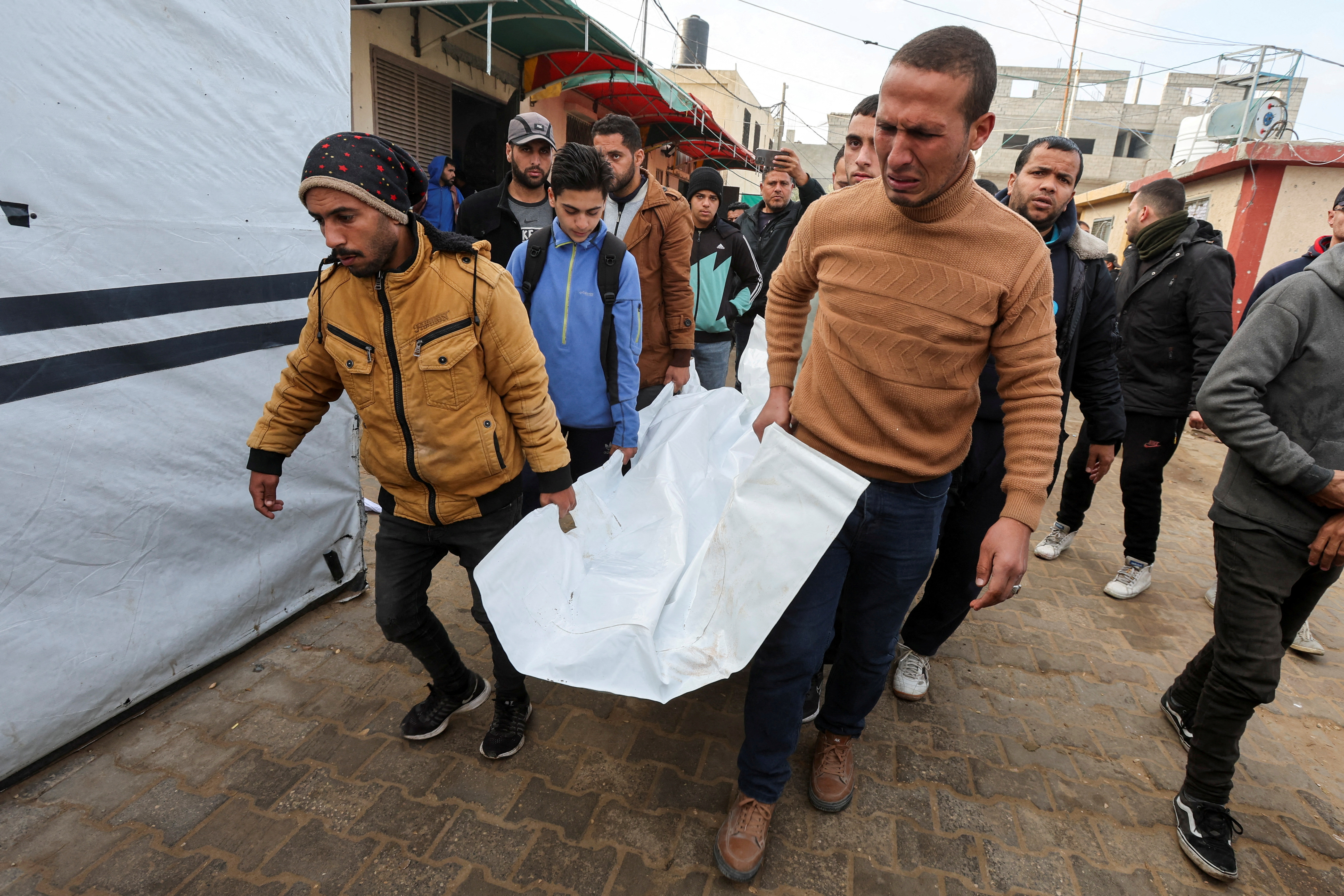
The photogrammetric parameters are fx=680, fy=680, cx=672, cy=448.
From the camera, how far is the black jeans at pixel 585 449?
9.70 feet

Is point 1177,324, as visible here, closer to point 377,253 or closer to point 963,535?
point 963,535

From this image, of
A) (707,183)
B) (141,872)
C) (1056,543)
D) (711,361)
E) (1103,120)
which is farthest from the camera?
(1103,120)

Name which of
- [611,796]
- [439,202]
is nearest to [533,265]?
[611,796]

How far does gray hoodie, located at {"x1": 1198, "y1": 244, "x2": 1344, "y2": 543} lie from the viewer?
206 cm

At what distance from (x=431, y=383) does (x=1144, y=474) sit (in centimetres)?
390

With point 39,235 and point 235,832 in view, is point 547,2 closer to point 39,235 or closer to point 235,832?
point 39,235

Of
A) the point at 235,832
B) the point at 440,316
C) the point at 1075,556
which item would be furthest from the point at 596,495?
the point at 1075,556

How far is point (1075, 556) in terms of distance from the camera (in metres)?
4.58

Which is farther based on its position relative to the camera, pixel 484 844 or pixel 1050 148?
pixel 1050 148

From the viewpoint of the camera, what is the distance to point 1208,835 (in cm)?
221

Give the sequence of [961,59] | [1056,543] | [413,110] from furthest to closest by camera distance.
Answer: [413,110] < [1056,543] < [961,59]

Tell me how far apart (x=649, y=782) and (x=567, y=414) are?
148cm

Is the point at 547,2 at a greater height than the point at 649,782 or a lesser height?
greater

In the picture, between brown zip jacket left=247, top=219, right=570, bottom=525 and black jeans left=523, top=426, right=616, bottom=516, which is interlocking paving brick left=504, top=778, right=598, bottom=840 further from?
black jeans left=523, top=426, right=616, bottom=516
